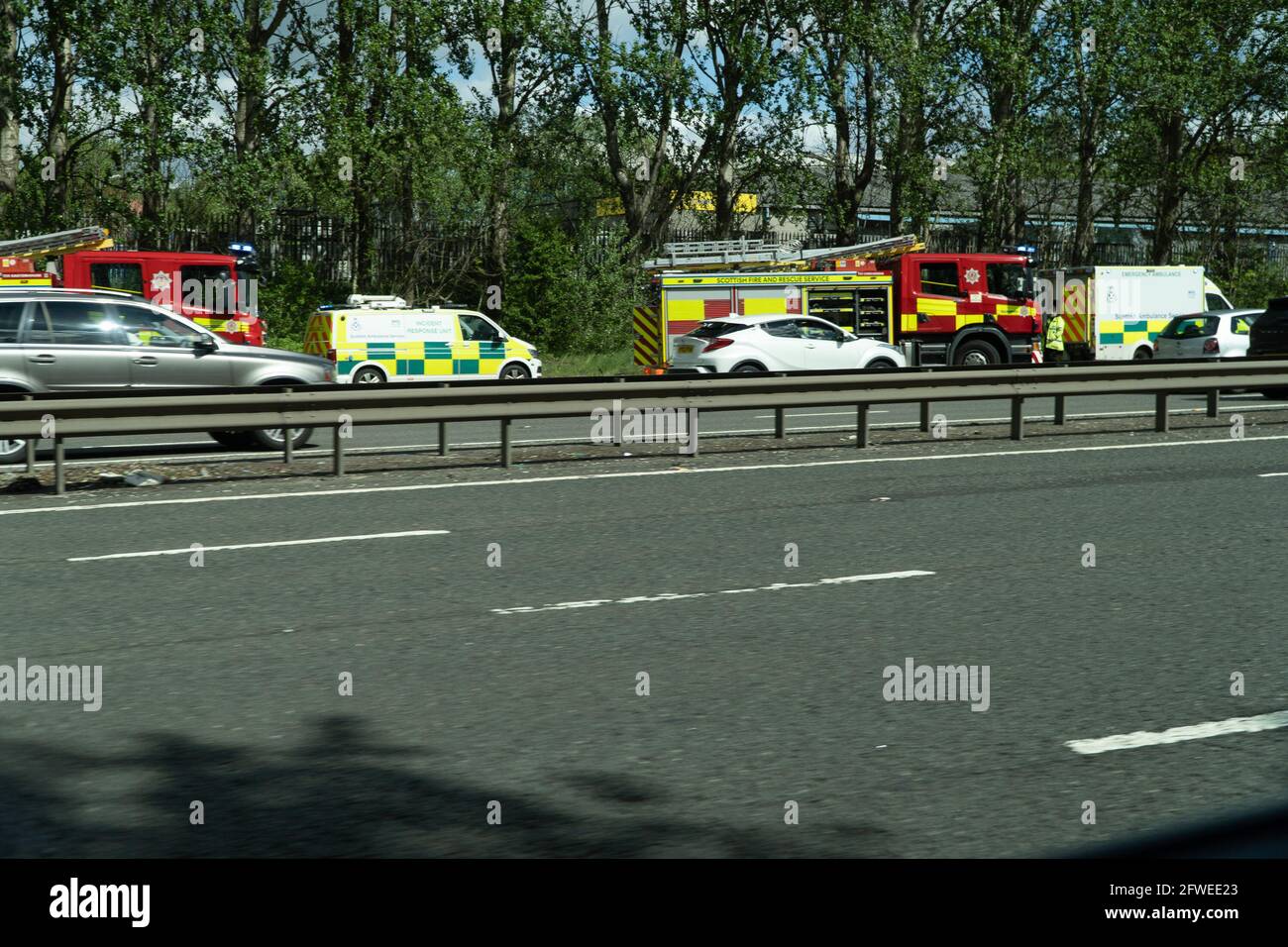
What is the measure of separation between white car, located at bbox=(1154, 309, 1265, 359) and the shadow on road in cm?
2586

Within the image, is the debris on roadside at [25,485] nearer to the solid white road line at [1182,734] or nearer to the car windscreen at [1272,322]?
the solid white road line at [1182,734]

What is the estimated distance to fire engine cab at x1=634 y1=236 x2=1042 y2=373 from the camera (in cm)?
2855

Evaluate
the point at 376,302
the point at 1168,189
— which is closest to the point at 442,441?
the point at 376,302

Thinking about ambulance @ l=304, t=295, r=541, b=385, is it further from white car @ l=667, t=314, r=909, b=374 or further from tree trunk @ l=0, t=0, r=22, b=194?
tree trunk @ l=0, t=0, r=22, b=194

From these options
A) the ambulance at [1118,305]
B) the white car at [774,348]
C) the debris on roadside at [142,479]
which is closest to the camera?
the debris on roadside at [142,479]

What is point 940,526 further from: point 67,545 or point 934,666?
point 67,545

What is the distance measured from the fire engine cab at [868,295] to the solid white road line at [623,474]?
13777 mm

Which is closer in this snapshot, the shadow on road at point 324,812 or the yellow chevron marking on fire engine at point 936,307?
the shadow on road at point 324,812

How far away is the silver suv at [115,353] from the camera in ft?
50.4

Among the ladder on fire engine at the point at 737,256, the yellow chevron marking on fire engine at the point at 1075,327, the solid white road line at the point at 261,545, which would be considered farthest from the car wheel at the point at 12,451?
the yellow chevron marking on fire engine at the point at 1075,327
